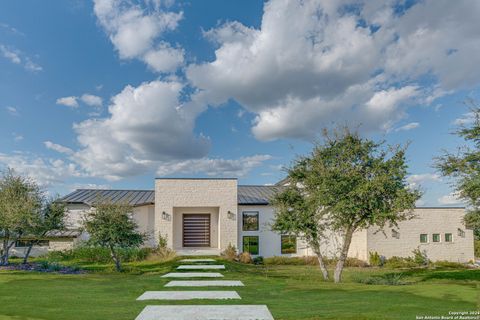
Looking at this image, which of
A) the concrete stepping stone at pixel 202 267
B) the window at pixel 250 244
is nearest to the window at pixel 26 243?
the concrete stepping stone at pixel 202 267

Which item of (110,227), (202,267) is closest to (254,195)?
(202,267)

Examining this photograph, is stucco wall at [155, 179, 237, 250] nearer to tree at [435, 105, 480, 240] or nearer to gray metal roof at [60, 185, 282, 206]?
gray metal roof at [60, 185, 282, 206]

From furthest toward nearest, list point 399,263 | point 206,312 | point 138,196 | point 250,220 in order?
point 138,196
point 250,220
point 399,263
point 206,312

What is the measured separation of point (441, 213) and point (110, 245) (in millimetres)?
22194

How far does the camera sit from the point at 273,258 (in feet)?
78.0

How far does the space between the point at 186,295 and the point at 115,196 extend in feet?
67.3

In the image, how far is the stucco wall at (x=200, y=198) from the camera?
951 inches

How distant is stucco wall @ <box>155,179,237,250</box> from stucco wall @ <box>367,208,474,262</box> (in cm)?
931

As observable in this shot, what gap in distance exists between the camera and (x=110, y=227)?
16281mm

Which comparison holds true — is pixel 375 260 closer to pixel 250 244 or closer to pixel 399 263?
pixel 399 263

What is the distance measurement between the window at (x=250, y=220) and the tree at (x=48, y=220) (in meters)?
11.5

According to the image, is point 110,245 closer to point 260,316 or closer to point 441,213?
point 260,316

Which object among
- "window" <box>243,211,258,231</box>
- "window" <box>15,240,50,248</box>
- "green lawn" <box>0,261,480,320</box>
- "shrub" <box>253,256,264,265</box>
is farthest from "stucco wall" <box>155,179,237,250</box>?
"green lawn" <box>0,261,480,320</box>

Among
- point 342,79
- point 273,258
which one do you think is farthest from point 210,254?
point 342,79
